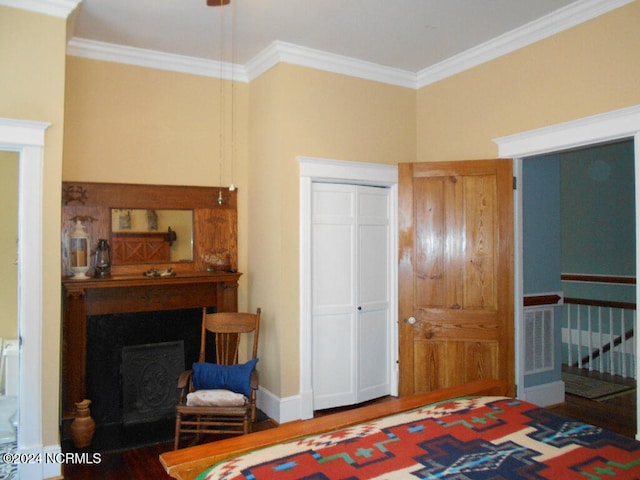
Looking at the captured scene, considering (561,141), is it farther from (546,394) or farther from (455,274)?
(546,394)

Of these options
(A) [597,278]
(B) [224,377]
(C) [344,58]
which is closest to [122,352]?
(B) [224,377]

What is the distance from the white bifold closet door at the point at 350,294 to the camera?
4039 millimetres

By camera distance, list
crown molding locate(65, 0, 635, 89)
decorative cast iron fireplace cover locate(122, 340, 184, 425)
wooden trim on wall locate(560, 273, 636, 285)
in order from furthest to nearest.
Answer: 1. wooden trim on wall locate(560, 273, 636, 285)
2. decorative cast iron fireplace cover locate(122, 340, 184, 425)
3. crown molding locate(65, 0, 635, 89)

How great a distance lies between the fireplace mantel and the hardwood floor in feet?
1.97

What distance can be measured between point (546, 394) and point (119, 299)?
3.65 m

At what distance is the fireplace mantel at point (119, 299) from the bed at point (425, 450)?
2.14m

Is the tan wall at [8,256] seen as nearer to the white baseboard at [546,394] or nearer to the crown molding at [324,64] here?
the crown molding at [324,64]

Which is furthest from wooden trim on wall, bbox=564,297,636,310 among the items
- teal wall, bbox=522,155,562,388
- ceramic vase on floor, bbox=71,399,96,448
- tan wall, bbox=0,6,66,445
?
tan wall, bbox=0,6,66,445

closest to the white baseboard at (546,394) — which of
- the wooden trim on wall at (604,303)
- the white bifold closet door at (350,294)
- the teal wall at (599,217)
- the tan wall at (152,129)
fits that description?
the white bifold closet door at (350,294)

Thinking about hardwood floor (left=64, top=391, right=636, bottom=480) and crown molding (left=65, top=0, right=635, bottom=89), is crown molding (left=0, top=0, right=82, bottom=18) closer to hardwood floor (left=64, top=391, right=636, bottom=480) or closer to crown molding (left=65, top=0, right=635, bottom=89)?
crown molding (left=65, top=0, right=635, bottom=89)

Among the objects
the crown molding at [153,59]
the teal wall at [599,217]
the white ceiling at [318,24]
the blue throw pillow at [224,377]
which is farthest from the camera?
the teal wall at [599,217]

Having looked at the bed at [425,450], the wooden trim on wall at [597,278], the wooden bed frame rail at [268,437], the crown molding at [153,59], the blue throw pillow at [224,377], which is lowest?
the blue throw pillow at [224,377]

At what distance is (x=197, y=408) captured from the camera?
3.23 meters

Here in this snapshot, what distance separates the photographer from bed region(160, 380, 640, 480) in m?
1.57
